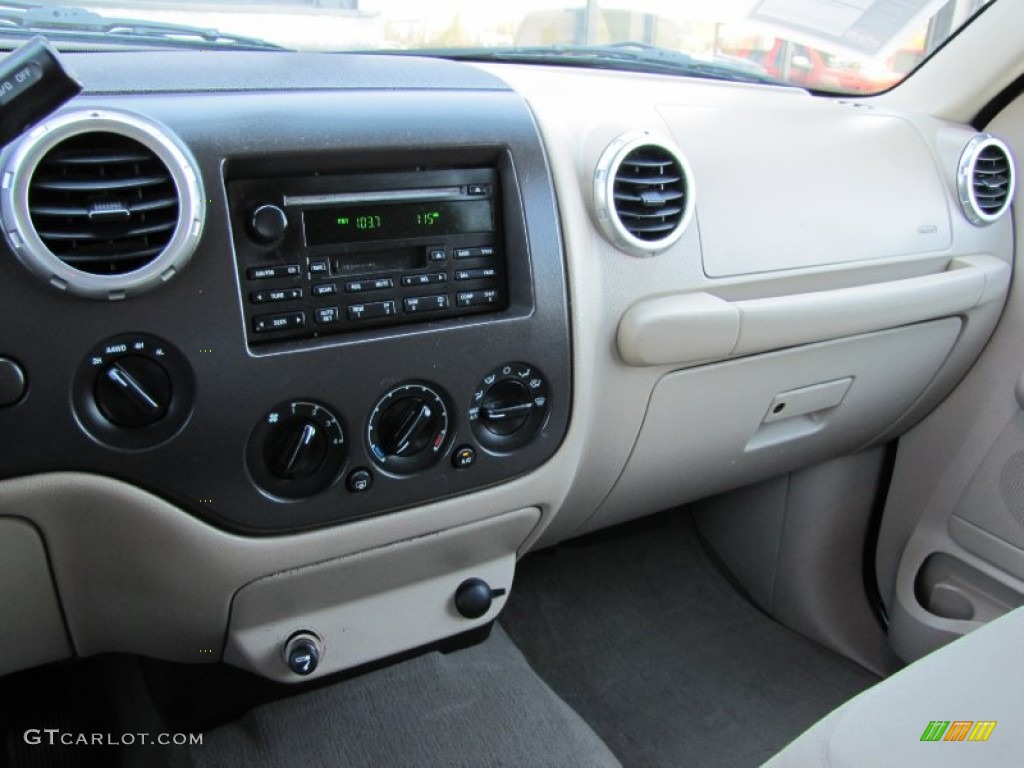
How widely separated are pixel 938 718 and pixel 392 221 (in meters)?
0.71

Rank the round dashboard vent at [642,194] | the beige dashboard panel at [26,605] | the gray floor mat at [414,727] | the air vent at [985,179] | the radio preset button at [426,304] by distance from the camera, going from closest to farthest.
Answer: the beige dashboard panel at [26,605] → the radio preset button at [426,304] → the round dashboard vent at [642,194] → the gray floor mat at [414,727] → the air vent at [985,179]

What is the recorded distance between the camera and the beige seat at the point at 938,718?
76 centimetres

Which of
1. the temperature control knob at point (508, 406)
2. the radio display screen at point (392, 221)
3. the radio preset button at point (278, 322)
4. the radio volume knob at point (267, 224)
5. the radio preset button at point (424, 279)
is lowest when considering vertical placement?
the temperature control knob at point (508, 406)

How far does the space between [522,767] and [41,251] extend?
0.90 metres

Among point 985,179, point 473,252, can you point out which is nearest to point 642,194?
point 473,252

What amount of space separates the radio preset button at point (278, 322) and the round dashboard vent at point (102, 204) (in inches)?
3.8

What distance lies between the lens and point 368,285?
0.94m

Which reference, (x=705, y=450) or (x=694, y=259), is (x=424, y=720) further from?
(x=694, y=259)

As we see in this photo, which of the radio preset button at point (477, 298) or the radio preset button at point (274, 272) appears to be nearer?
the radio preset button at point (274, 272)

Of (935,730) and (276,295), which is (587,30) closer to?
(276,295)

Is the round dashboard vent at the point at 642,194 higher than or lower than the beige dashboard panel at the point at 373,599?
higher

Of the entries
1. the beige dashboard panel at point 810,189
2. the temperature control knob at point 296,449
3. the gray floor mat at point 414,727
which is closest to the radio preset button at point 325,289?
the temperature control knob at point 296,449

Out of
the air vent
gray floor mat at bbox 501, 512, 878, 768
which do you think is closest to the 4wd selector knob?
gray floor mat at bbox 501, 512, 878, 768

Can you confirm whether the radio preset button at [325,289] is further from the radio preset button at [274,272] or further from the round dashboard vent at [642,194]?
the round dashboard vent at [642,194]
